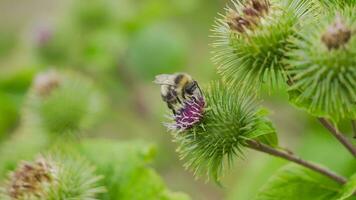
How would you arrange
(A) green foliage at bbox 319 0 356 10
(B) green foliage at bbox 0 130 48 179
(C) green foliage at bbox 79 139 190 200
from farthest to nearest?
(B) green foliage at bbox 0 130 48 179, (C) green foliage at bbox 79 139 190 200, (A) green foliage at bbox 319 0 356 10

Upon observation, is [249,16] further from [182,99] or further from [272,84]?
[182,99]

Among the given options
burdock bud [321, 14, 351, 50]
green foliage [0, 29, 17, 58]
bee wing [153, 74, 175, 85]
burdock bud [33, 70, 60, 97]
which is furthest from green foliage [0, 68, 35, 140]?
burdock bud [321, 14, 351, 50]

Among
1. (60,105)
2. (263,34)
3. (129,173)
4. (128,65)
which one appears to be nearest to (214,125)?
(263,34)

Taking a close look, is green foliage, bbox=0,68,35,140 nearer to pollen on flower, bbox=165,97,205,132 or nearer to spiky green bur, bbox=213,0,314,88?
pollen on flower, bbox=165,97,205,132

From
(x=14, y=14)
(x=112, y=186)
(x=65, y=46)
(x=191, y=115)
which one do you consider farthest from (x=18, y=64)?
(x=191, y=115)

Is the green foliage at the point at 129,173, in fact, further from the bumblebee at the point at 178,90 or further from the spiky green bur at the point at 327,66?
the spiky green bur at the point at 327,66

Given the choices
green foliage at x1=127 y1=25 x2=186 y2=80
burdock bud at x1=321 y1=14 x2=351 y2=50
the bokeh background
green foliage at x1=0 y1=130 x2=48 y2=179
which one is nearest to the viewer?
burdock bud at x1=321 y1=14 x2=351 y2=50
